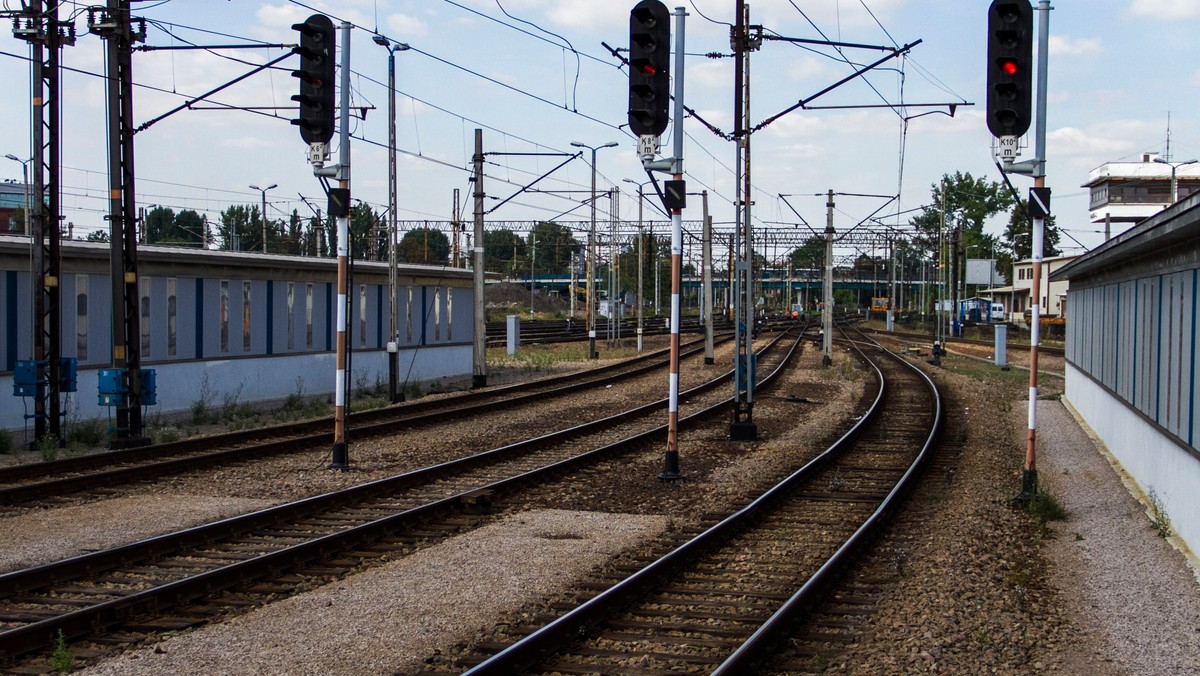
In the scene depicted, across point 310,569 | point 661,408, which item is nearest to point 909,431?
point 661,408

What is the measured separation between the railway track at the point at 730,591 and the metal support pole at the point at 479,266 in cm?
1558

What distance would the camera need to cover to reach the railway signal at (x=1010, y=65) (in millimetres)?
11727

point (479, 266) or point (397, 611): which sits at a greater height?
point (479, 266)

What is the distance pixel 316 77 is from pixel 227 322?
11.4 m

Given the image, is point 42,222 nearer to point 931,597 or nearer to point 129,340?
point 129,340

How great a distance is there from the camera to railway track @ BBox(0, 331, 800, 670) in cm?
764

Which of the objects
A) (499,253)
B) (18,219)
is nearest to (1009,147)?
(18,219)

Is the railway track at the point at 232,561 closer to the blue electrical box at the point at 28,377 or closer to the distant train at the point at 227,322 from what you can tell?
the distant train at the point at 227,322

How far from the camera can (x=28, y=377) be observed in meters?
17.2

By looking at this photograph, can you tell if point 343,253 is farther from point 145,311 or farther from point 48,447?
point 145,311

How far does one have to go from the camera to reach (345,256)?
14.9 metres

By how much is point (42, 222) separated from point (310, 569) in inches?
409

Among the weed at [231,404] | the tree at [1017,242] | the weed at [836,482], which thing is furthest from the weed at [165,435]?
the tree at [1017,242]

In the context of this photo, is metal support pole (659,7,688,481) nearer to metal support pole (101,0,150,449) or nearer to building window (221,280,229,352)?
metal support pole (101,0,150,449)
